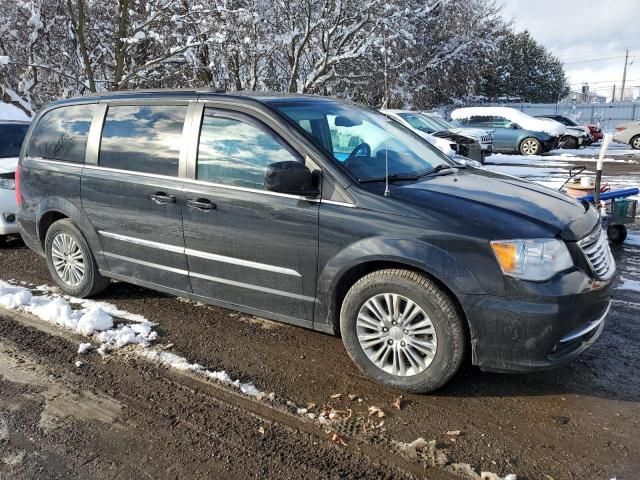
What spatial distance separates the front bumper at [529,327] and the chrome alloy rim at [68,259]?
3.58 metres

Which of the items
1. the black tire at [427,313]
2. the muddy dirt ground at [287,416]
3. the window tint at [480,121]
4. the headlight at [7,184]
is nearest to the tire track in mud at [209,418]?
the muddy dirt ground at [287,416]

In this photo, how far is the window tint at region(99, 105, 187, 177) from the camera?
416cm

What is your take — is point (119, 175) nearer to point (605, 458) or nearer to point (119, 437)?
point (119, 437)

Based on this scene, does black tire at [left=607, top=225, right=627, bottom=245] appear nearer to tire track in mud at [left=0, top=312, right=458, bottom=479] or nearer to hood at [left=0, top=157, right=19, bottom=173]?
tire track in mud at [left=0, top=312, right=458, bottom=479]

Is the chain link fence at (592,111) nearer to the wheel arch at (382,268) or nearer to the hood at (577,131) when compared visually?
the hood at (577,131)

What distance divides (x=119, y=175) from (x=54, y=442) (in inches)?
87.4

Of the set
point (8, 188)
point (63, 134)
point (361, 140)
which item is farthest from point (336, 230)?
point (8, 188)

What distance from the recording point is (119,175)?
4.45 m

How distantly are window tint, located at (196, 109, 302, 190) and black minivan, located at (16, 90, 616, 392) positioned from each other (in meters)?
0.01

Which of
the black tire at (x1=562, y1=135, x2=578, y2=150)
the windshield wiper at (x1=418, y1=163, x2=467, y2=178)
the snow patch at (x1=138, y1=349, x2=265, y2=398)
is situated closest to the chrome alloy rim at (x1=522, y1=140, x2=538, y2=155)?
the black tire at (x1=562, y1=135, x2=578, y2=150)

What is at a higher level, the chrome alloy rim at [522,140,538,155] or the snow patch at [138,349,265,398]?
the chrome alloy rim at [522,140,538,155]

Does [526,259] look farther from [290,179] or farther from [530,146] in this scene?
[530,146]

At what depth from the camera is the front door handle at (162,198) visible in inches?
161

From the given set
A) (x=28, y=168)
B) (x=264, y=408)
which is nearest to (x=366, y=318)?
(x=264, y=408)
